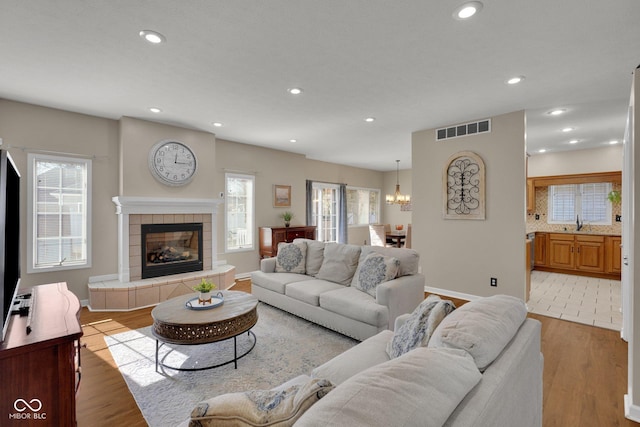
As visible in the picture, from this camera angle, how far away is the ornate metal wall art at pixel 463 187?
4.30 meters

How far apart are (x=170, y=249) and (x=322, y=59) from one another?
149 inches

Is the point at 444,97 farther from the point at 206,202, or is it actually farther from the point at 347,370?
the point at 206,202

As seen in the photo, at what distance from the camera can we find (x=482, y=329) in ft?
4.05

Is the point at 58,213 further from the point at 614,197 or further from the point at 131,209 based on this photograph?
the point at 614,197

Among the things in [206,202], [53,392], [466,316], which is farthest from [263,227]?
[466,316]

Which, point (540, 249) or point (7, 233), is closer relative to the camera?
point (7, 233)

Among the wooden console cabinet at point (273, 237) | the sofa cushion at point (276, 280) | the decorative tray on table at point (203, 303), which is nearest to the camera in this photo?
the decorative tray on table at point (203, 303)

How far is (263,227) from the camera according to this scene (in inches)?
243

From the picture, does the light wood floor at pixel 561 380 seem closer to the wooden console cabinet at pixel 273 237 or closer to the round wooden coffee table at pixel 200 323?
the round wooden coffee table at pixel 200 323

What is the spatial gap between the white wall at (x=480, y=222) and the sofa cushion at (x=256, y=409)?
4089 millimetres

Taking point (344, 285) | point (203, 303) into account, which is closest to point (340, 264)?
point (344, 285)

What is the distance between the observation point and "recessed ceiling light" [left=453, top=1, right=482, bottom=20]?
1889 millimetres

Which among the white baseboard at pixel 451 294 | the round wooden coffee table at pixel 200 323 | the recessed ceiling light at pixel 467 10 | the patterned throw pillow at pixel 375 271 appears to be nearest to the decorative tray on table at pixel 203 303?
the round wooden coffee table at pixel 200 323

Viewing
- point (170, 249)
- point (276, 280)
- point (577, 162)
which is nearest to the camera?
point (276, 280)
